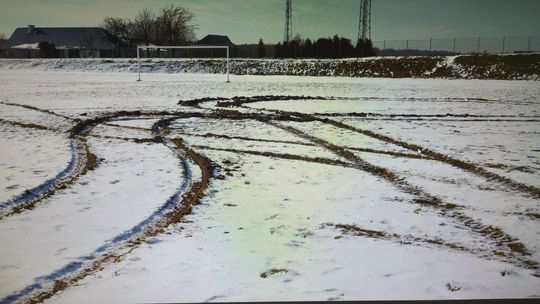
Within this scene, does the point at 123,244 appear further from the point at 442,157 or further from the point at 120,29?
the point at 120,29

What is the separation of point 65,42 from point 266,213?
86.9 meters

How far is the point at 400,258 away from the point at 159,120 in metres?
8.37

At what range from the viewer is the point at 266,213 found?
14.8ft

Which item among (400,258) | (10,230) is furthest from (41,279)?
(400,258)

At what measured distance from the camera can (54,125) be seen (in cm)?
983

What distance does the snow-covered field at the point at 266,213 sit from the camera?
3062 mm

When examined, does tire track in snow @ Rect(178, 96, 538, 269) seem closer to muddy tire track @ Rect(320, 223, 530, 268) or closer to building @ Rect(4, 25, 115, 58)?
muddy tire track @ Rect(320, 223, 530, 268)

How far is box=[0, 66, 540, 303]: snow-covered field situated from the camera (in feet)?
10.0

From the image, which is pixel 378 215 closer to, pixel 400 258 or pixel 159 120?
pixel 400 258

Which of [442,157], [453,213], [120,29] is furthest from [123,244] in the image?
[120,29]

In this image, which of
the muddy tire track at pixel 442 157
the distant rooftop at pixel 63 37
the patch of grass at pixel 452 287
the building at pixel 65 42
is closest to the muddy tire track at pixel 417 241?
the patch of grass at pixel 452 287

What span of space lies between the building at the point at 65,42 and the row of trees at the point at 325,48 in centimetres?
3595

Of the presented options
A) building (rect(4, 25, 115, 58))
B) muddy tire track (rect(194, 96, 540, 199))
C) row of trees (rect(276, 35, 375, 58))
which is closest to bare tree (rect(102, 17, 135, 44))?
building (rect(4, 25, 115, 58))

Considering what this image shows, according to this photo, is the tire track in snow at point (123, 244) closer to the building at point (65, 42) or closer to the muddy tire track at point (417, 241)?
the muddy tire track at point (417, 241)
